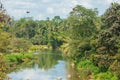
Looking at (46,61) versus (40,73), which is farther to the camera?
(46,61)

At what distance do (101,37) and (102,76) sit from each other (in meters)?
4.43

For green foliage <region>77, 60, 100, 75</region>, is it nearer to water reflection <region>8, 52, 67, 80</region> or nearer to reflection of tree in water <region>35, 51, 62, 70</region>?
water reflection <region>8, 52, 67, 80</region>

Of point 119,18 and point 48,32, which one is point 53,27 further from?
point 119,18

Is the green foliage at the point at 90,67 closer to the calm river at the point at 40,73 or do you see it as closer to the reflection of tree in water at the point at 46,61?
the calm river at the point at 40,73

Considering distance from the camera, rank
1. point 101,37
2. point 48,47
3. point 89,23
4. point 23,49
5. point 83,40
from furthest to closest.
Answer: point 48,47 < point 23,49 < point 89,23 < point 83,40 < point 101,37

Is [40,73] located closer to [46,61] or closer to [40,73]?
[40,73]

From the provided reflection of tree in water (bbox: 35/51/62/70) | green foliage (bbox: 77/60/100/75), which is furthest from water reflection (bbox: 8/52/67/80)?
green foliage (bbox: 77/60/100/75)

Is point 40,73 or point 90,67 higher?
point 90,67

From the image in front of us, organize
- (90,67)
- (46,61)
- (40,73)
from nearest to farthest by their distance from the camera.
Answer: (90,67)
(40,73)
(46,61)

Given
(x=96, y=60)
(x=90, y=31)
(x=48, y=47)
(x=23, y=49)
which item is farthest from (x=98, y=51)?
(x=48, y=47)

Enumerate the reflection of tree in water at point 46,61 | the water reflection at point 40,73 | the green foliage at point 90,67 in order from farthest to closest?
the reflection of tree in water at point 46,61, the water reflection at point 40,73, the green foliage at point 90,67

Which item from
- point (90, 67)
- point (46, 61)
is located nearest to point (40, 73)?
point (90, 67)

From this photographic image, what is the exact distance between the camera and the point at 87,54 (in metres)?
45.2

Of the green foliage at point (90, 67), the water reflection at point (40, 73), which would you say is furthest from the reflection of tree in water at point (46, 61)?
the green foliage at point (90, 67)
